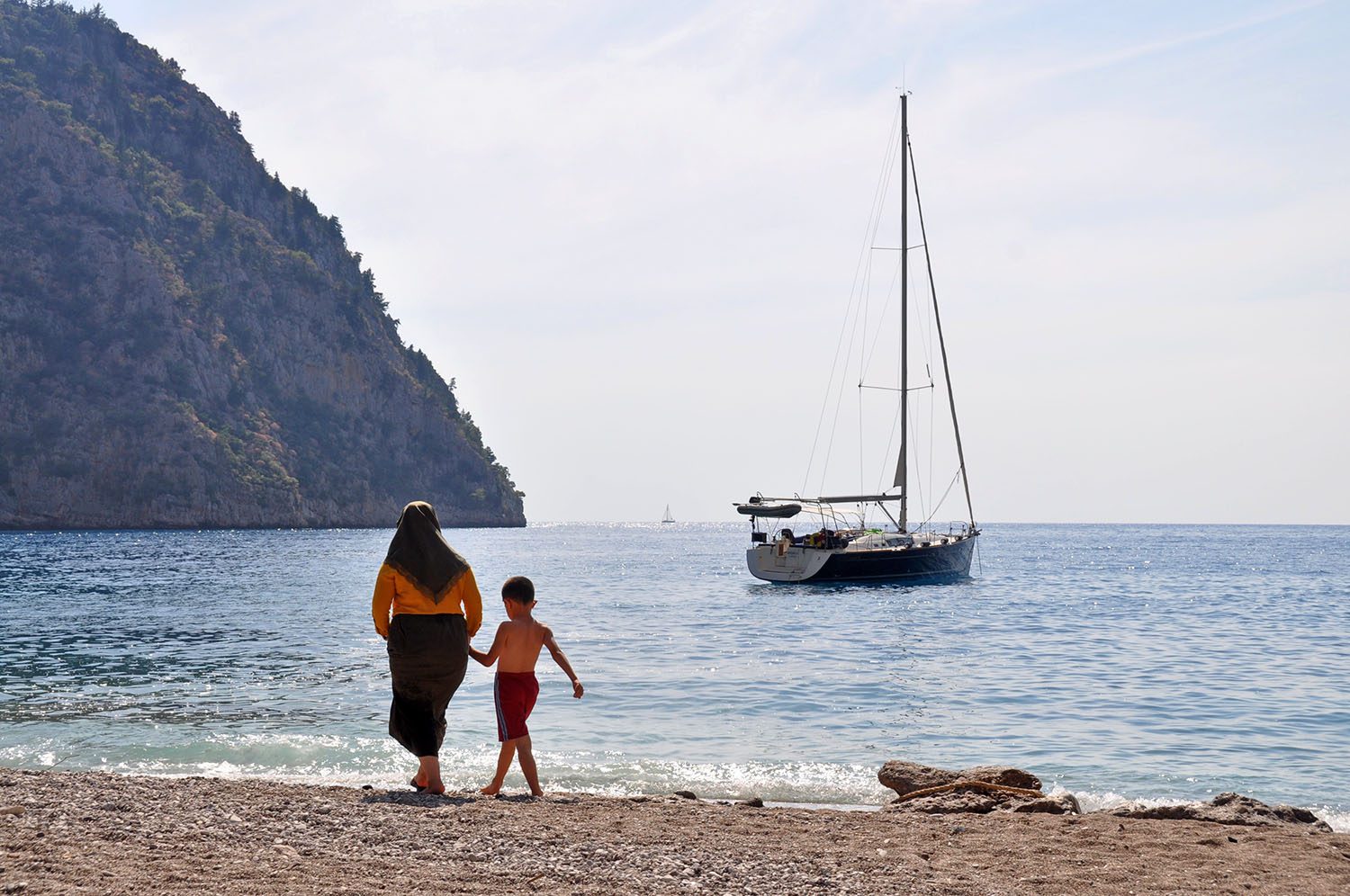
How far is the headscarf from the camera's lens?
24.0ft


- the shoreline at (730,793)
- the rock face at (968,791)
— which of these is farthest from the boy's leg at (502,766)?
the rock face at (968,791)

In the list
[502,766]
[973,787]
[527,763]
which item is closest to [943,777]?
[973,787]

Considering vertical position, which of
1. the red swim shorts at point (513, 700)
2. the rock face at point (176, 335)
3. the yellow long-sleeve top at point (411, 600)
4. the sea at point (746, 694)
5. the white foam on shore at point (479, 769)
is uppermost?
the rock face at point (176, 335)

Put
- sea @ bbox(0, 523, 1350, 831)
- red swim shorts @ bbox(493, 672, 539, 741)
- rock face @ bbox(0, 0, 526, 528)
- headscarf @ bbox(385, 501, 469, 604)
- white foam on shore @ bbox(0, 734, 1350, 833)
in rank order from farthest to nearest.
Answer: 1. rock face @ bbox(0, 0, 526, 528)
2. sea @ bbox(0, 523, 1350, 831)
3. white foam on shore @ bbox(0, 734, 1350, 833)
4. red swim shorts @ bbox(493, 672, 539, 741)
5. headscarf @ bbox(385, 501, 469, 604)

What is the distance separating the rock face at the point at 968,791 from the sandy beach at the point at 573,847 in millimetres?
507

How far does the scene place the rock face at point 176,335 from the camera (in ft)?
361

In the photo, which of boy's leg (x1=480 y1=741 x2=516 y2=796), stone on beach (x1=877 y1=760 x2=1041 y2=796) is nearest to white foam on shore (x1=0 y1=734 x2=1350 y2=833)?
stone on beach (x1=877 y1=760 x2=1041 y2=796)

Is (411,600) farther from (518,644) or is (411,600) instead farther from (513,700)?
(513,700)

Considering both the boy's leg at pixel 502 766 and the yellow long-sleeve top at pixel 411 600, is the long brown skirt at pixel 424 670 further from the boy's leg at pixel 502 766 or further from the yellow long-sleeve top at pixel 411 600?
the boy's leg at pixel 502 766

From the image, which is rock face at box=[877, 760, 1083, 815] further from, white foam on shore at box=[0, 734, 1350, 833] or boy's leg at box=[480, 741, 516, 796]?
boy's leg at box=[480, 741, 516, 796]

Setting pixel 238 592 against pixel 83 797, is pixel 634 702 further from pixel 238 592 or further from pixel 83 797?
pixel 238 592

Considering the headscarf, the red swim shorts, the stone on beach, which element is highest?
the headscarf

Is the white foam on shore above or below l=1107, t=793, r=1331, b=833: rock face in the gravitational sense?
below

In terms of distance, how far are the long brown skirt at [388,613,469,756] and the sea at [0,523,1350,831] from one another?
275 cm
